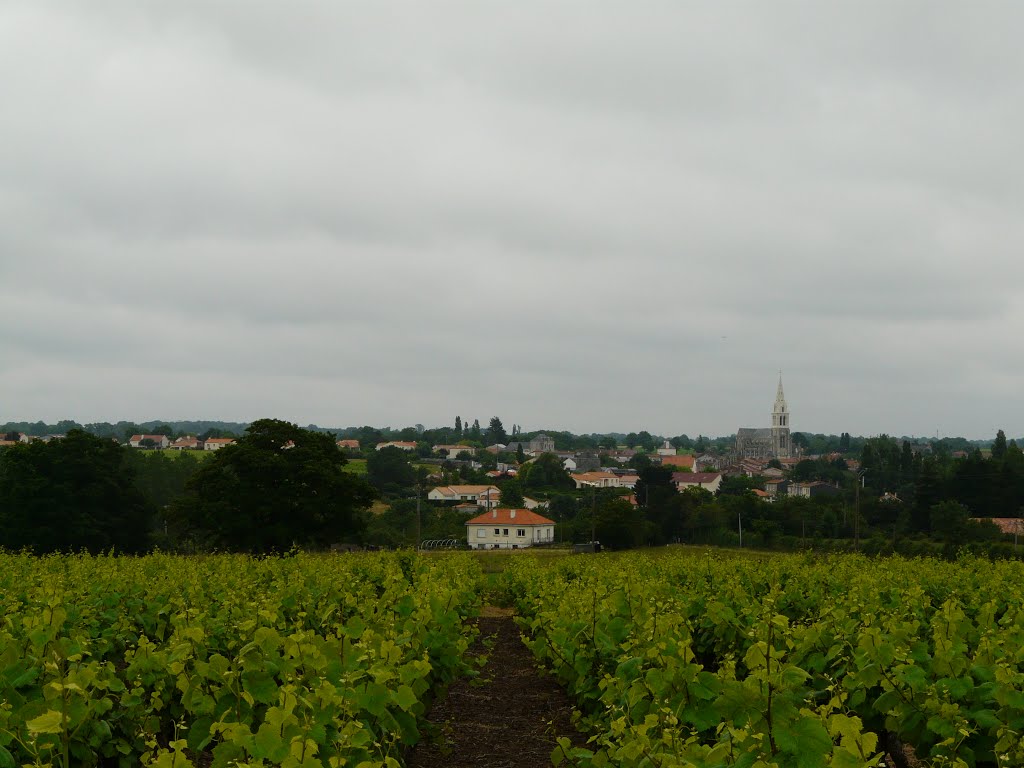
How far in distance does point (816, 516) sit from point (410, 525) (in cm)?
3094

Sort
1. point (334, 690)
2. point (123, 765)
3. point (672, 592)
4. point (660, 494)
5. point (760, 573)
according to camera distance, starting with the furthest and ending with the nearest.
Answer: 1. point (660, 494)
2. point (760, 573)
3. point (672, 592)
4. point (123, 765)
5. point (334, 690)

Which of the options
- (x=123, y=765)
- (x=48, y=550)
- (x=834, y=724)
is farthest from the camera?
(x=48, y=550)

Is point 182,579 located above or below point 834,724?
below

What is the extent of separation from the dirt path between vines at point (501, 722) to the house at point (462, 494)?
103753mm

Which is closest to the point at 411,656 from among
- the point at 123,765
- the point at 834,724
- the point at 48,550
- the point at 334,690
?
the point at 123,765

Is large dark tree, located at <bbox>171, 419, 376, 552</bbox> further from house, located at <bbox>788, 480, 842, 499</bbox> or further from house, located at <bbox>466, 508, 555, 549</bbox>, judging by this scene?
house, located at <bbox>788, 480, 842, 499</bbox>

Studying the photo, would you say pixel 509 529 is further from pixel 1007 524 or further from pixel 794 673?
pixel 794 673

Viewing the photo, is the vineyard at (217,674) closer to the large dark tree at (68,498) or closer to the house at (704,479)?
the large dark tree at (68,498)

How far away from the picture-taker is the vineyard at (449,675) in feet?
17.5

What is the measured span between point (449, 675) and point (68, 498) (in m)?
41.4

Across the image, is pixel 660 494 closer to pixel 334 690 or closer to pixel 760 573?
pixel 760 573

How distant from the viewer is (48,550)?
46.0 metres

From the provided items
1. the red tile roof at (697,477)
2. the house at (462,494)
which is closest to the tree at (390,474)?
the house at (462,494)

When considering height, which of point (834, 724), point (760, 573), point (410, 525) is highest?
point (834, 724)
